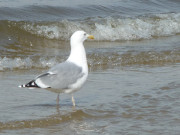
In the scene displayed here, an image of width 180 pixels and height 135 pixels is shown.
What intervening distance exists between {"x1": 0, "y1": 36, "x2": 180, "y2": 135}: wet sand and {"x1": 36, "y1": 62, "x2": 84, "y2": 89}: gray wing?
33 centimetres

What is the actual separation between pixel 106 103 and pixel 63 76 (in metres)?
0.71

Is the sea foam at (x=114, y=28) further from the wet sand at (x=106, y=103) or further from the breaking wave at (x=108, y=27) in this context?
the wet sand at (x=106, y=103)

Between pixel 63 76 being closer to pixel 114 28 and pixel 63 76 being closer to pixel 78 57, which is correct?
pixel 78 57

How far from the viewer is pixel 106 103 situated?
5.39 m

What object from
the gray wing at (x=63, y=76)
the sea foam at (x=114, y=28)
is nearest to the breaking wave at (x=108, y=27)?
the sea foam at (x=114, y=28)

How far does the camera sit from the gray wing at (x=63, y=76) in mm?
4963

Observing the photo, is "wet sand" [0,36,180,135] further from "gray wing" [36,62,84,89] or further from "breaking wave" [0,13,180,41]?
"breaking wave" [0,13,180,41]

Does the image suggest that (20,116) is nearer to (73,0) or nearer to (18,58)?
(18,58)

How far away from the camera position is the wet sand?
4508 mm

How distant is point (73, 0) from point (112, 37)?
9.85 ft

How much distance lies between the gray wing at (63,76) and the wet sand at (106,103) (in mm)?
334

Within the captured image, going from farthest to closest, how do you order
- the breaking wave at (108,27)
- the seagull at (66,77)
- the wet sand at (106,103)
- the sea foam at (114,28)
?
the sea foam at (114,28) → the breaking wave at (108,27) → the seagull at (66,77) → the wet sand at (106,103)

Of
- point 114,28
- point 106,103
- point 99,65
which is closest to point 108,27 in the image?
point 114,28

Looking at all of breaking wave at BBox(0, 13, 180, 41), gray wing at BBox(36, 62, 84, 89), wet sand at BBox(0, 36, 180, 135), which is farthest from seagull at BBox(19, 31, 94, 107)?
breaking wave at BBox(0, 13, 180, 41)
